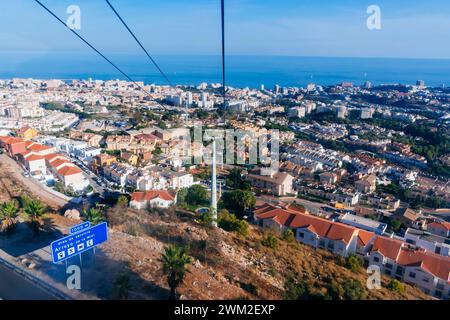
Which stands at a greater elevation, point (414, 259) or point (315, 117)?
point (315, 117)

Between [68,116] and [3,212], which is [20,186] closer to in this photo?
[3,212]

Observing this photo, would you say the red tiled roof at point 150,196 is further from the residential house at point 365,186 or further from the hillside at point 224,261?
the residential house at point 365,186

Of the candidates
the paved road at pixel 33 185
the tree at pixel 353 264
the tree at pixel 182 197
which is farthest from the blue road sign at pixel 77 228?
the tree at pixel 182 197

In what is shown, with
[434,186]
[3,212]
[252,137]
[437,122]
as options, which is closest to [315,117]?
[437,122]

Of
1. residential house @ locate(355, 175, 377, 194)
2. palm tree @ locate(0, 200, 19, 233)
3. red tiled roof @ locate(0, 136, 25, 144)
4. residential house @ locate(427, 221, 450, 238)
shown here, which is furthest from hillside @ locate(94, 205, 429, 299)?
red tiled roof @ locate(0, 136, 25, 144)

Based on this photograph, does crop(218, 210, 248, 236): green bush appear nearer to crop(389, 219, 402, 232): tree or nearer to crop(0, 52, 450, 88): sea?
crop(389, 219, 402, 232): tree

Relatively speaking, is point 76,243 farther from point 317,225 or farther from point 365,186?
point 365,186
